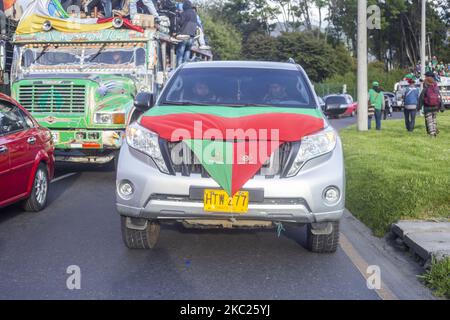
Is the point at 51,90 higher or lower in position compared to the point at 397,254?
higher

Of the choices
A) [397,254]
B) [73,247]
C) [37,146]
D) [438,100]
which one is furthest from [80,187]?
[438,100]

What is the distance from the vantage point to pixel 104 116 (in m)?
11.1

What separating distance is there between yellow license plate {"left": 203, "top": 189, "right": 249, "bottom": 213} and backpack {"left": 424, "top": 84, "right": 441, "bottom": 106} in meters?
13.0

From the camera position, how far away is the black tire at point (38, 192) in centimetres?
839

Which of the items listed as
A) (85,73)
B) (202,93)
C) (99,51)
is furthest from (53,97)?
(202,93)

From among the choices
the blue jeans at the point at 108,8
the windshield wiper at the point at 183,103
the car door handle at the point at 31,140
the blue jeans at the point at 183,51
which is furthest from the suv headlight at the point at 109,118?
the windshield wiper at the point at 183,103

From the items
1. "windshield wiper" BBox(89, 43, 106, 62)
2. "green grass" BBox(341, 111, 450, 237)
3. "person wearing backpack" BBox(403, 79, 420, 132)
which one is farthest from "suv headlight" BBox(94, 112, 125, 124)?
"person wearing backpack" BBox(403, 79, 420, 132)

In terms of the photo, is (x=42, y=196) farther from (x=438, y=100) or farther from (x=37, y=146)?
(x=438, y=100)

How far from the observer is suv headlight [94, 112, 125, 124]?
436 inches

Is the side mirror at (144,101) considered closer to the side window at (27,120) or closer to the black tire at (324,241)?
the side window at (27,120)

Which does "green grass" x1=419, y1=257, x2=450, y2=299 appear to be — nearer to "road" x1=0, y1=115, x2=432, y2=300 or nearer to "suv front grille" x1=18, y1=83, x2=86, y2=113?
"road" x1=0, y1=115, x2=432, y2=300

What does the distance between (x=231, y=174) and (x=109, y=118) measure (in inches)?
233

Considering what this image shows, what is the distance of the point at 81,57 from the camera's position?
12.2 metres
